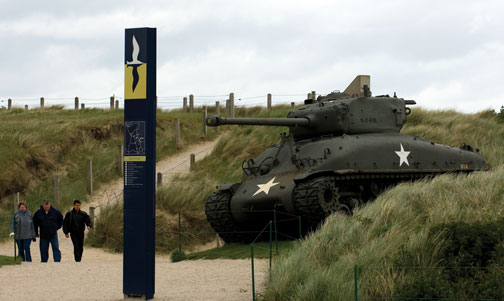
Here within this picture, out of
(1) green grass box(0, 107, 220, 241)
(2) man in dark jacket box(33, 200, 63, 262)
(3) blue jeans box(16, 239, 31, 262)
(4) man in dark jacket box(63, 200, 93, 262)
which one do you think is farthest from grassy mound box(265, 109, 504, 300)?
(1) green grass box(0, 107, 220, 241)

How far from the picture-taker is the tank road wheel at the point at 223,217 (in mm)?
16766

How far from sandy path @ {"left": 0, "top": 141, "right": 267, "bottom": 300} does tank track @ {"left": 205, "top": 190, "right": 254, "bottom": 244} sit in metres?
1.69

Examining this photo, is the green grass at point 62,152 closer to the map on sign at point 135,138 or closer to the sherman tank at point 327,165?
the sherman tank at point 327,165

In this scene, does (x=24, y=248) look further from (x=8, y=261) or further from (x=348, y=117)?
(x=348, y=117)

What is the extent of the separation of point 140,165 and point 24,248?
22.6ft

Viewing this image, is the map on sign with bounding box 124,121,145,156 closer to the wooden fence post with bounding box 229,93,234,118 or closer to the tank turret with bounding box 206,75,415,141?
Answer: the tank turret with bounding box 206,75,415,141

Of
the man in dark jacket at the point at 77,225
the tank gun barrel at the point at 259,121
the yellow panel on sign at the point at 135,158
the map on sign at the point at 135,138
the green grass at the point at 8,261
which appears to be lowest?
the green grass at the point at 8,261

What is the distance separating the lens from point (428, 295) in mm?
8258

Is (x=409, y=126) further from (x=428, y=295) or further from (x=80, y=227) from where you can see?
(x=428, y=295)

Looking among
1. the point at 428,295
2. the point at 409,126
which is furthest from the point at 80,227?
the point at 409,126

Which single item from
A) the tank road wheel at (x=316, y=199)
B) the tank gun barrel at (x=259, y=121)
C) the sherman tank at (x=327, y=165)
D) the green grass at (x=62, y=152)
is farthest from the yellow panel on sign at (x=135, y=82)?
the green grass at (x=62, y=152)

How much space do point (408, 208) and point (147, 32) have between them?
4.72 m

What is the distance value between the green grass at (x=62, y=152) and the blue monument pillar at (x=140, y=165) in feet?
37.3

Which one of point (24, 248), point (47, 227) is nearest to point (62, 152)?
point (24, 248)
